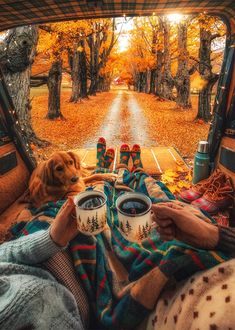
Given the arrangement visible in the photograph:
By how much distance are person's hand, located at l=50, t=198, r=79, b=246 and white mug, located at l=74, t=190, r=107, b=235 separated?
111 millimetres

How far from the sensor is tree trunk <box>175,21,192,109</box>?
39.5 ft

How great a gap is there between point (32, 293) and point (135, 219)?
2.08ft

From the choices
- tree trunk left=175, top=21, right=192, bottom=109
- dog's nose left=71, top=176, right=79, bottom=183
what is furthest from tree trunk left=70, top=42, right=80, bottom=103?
dog's nose left=71, top=176, right=79, bottom=183

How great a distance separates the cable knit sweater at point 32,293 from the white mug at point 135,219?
52 centimetres

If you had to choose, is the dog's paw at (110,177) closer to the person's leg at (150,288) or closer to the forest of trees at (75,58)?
the person's leg at (150,288)

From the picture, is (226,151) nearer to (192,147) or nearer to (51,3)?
(51,3)

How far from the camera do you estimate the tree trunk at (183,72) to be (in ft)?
39.5

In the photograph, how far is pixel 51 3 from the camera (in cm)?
301

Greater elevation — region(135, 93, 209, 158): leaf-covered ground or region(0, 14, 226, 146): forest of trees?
region(0, 14, 226, 146): forest of trees

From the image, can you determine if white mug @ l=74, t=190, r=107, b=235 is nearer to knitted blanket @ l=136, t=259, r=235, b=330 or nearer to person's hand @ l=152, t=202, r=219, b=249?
person's hand @ l=152, t=202, r=219, b=249

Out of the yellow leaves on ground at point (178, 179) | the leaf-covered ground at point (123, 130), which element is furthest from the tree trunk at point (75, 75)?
the yellow leaves on ground at point (178, 179)

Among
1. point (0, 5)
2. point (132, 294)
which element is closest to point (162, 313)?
point (132, 294)

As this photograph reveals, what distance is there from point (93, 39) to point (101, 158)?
2113 centimetres

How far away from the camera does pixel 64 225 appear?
1.52 meters
